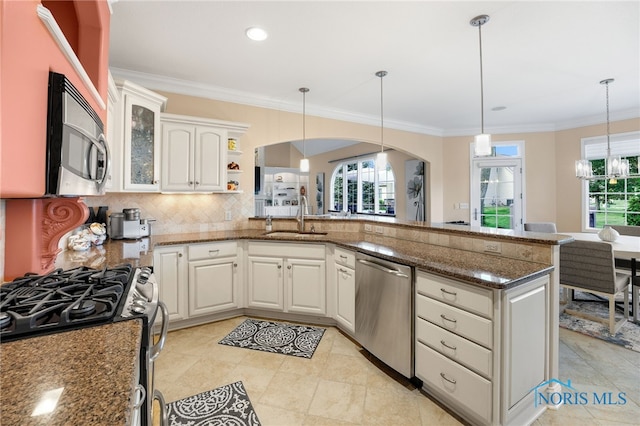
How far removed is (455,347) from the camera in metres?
1.76

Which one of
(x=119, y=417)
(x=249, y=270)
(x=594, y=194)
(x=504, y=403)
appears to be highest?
(x=594, y=194)

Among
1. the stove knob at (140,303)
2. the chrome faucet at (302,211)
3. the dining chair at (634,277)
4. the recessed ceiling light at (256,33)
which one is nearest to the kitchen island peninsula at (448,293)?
the chrome faucet at (302,211)

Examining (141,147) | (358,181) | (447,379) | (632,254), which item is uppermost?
(358,181)

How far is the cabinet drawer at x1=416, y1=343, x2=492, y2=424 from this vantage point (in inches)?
63.6

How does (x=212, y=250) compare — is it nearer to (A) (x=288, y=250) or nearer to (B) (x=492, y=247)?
(A) (x=288, y=250)

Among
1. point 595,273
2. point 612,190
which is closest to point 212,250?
point 595,273

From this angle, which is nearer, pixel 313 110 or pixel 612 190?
pixel 313 110

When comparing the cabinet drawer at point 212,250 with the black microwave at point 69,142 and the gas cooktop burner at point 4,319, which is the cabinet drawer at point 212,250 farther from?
the gas cooktop burner at point 4,319

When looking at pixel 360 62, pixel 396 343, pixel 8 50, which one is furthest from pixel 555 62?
pixel 8 50

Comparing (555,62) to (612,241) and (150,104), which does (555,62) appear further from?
(150,104)

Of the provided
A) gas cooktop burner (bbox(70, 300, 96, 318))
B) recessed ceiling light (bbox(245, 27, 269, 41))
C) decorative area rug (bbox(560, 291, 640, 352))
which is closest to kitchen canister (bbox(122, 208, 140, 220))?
recessed ceiling light (bbox(245, 27, 269, 41))

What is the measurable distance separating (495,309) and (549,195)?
511 centimetres

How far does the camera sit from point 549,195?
5.41 metres

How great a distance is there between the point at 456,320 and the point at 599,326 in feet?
8.02
